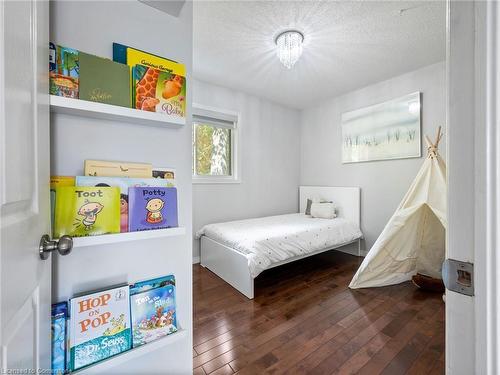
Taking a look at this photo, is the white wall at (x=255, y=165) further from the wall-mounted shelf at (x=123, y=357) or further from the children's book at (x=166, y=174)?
the wall-mounted shelf at (x=123, y=357)

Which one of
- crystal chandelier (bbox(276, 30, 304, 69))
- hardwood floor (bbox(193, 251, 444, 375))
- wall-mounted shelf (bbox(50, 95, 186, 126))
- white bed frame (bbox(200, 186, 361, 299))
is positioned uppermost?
crystal chandelier (bbox(276, 30, 304, 69))

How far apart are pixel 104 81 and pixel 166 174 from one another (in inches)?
15.0

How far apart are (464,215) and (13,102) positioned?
873 mm

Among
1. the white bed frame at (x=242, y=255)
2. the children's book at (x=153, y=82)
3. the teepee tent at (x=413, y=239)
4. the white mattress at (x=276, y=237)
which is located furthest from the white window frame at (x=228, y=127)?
the children's book at (x=153, y=82)

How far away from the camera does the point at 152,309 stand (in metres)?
0.86

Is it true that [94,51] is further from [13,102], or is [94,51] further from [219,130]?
[219,130]

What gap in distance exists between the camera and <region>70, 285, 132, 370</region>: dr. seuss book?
0.72 metres

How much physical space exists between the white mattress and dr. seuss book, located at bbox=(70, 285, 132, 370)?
145cm

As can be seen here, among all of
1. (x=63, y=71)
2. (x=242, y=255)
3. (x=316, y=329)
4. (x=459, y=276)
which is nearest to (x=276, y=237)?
(x=242, y=255)

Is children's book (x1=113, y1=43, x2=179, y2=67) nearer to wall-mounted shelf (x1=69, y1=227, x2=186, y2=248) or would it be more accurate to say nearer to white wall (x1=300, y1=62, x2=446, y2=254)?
wall-mounted shelf (x1=69, y1=227, x2=186, y2=248)

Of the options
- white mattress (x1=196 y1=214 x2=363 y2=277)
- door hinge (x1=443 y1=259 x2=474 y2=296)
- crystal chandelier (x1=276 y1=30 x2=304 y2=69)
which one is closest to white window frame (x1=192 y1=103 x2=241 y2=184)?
white mattress (x1=196 y1=214 x2=363 y2=277)

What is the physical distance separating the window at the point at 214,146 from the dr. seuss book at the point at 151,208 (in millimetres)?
2358

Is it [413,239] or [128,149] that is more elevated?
[128,149]

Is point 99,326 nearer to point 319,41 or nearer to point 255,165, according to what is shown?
point 319,41
